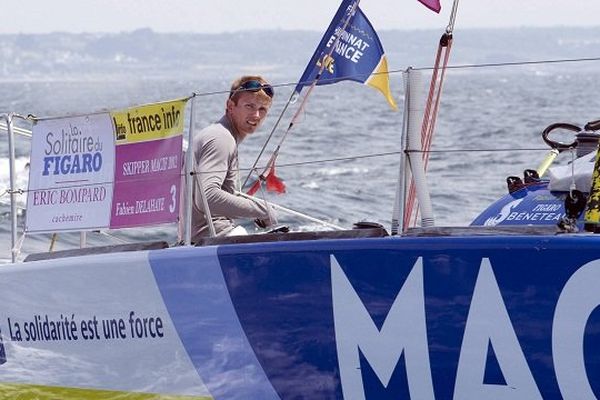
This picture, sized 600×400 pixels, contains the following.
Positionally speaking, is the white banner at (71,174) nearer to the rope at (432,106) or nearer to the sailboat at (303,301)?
the sailboat at (303,301)

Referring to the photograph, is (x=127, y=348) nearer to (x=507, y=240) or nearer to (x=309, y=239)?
(x=309, y=239)

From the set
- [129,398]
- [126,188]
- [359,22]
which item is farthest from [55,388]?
[359,22]

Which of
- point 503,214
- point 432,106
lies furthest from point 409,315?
point 432,106

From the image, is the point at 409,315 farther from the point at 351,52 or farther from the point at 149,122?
the point at 351,52

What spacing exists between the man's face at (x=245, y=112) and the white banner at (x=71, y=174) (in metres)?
0.47

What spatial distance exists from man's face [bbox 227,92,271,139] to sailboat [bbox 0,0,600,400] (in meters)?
0.38

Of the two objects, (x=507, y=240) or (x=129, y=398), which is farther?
(x=129, y=398)

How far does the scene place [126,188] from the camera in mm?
5398

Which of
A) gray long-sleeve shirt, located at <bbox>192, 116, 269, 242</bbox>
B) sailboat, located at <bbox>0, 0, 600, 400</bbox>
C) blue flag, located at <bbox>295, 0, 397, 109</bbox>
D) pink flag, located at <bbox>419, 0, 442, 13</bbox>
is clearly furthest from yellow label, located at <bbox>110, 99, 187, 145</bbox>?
pink flag, located at <bbox>419, 0, 442, 13</bbox>

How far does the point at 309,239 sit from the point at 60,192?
127 centimetres

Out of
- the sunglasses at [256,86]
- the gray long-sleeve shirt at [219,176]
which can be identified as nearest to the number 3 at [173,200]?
the gray long-sleeve shirt at [219,176]

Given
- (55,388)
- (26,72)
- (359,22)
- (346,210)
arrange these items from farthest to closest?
(26,72), (346,210), (359,22), (55,388)

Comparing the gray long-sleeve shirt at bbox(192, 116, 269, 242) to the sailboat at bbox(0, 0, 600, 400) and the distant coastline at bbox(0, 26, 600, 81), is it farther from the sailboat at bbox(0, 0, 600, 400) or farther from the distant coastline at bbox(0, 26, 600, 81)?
the distant coastline at bbox(0, 26, 600, 81)

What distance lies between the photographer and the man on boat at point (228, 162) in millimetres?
5402
